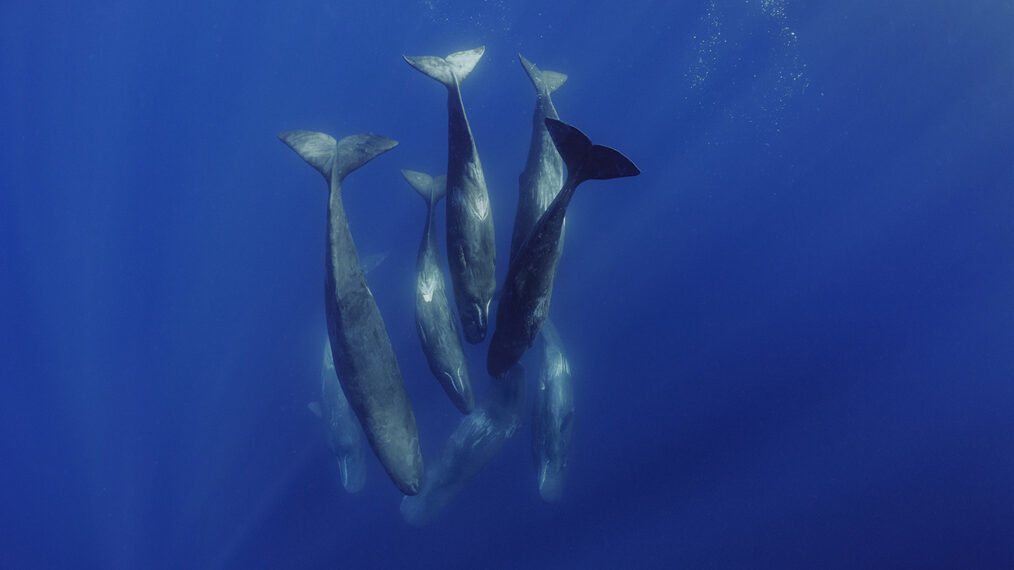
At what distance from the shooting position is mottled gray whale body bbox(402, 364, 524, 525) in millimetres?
6832

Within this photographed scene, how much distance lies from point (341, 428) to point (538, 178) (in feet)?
16.0

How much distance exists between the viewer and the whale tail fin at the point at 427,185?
6789mm

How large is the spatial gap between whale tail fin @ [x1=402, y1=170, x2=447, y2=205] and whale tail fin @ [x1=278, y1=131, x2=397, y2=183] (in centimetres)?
136

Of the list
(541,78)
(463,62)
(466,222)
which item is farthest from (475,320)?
(541,78)

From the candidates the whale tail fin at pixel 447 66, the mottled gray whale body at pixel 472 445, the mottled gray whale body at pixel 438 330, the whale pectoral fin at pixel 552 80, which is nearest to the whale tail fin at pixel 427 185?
the mottled gray whale body at pixel 438 330

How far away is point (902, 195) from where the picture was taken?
13.8 m

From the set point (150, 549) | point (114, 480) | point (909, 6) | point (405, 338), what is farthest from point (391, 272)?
point (909, 6)

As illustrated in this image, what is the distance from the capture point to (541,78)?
22.3ft

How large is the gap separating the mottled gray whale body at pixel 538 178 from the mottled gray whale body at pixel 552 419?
7.32 feet

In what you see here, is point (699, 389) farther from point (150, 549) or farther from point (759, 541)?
point (150, 549)

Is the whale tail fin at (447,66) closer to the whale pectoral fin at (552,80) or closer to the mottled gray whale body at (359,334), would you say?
the mottled gray whale body at (359,334)

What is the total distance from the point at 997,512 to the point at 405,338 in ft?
50.3

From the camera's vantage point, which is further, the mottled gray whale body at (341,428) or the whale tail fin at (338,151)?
the mottled gray whale body at (341,428)

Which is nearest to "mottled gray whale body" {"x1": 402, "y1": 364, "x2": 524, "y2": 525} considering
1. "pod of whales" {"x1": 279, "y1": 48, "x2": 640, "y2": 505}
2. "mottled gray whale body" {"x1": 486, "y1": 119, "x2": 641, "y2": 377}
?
"pod of whales" {"x1": 279, "y1": 48, "x2": 640, "y2": 505}
